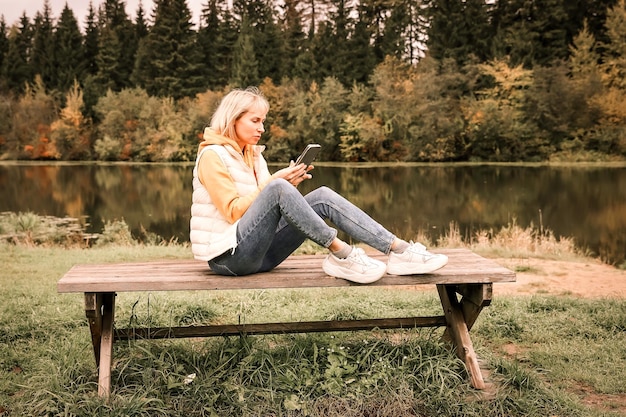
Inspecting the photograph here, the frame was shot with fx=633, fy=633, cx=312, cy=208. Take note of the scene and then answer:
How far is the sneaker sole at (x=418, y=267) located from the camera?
2990 mm

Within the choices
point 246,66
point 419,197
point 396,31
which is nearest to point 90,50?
point 246,66

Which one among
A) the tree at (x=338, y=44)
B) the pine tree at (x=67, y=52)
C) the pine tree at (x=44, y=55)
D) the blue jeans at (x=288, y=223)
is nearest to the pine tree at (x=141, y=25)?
the pine tree at (x=67, y=52)

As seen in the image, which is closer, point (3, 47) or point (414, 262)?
point (414, 262)

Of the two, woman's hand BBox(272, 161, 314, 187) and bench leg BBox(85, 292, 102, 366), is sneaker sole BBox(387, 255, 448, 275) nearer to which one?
woman's hand BBox(272, 161, 314, 187)

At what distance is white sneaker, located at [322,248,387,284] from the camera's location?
116 inches

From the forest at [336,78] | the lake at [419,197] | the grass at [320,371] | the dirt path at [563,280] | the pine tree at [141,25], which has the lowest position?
the lake at [419,197]

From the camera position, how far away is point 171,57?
44031 millimetres

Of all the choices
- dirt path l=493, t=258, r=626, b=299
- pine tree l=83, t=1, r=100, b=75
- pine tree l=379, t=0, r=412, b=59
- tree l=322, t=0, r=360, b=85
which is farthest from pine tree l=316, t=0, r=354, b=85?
dirt path l=493, t=258, r=626, b=299

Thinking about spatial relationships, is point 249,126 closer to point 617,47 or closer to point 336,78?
point 617,47

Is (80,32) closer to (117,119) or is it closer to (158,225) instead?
(117,119)

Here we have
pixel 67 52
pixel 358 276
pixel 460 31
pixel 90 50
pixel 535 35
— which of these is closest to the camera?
pixel 358 276

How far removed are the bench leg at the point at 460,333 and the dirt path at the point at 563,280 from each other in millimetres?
2504

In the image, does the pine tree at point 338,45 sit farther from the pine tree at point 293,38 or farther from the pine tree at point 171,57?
the pine tree at point 171,57

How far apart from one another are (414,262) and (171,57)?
143 feet
